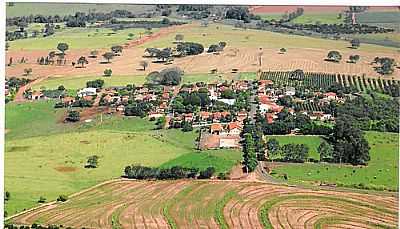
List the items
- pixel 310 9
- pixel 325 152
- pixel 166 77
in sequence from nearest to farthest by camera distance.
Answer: pixel 310 9 → pixel 325 152 → pixel 166 77

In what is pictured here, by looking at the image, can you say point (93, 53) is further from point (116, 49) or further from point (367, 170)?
point (367, 170)

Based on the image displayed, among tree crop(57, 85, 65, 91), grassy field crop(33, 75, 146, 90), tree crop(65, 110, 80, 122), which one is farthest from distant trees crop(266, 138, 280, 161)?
tree crop(57, 85, 65, 91)

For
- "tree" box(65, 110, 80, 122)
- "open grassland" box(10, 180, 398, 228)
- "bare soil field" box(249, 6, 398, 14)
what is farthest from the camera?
"tree" box(65, 110, 80, 122)

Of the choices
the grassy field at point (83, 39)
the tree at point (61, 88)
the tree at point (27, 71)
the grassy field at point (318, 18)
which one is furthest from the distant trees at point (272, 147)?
the tree at point (27, 71)

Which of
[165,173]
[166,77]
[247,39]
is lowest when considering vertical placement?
[165,173]

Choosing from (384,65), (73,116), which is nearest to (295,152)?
(384,65)

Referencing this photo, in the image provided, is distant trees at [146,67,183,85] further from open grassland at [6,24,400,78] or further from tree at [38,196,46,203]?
tree at [38,196,46,203]
